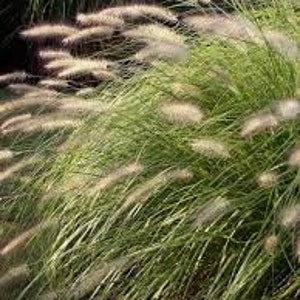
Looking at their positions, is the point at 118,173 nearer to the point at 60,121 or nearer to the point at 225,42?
the point at 60,121

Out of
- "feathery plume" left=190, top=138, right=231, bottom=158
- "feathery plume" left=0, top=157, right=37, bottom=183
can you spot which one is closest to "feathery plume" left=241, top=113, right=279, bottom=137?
"feathery plume" left=190, top=138, right=231, bottom=158

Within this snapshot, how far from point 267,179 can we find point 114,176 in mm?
491

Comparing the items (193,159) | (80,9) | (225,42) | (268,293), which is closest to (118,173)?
(193,159)

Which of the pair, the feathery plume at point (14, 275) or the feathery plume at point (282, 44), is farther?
the feathery plume at point (14, 275)

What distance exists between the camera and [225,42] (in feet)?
11.6

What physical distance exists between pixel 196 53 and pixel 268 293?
1.08 meters

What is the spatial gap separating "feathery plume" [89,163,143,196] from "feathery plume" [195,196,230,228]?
0.89 ft

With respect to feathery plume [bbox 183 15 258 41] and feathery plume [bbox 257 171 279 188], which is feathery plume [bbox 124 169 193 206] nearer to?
feathery plume [bbox 257 171 279 188]

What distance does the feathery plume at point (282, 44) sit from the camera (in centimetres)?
292

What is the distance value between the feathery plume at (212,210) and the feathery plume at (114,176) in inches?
10.7

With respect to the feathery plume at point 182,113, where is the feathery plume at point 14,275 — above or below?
below

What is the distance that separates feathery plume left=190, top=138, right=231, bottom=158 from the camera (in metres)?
2.77

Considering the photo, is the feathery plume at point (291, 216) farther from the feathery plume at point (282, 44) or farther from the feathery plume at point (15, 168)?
the feathery plume at point (15, 168)

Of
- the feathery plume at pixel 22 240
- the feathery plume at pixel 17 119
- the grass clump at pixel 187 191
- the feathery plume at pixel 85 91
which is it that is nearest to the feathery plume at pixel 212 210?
Answer: the grass clump at pixel 187 191
